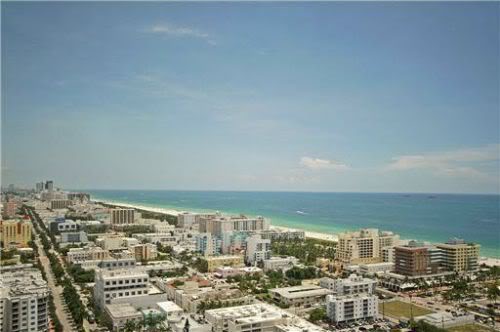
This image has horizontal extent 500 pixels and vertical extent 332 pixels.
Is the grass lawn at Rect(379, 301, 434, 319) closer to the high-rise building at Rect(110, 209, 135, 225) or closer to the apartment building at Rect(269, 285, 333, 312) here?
the apartment building at Rect(269, 285, 333, 312)

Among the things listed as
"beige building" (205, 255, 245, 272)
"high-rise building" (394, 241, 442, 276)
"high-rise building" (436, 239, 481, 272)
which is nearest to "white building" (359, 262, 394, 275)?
"high-rise building" (394, 241, 442, 276)

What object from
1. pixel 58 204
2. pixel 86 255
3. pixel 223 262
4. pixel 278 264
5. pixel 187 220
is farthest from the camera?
pixel 58 204

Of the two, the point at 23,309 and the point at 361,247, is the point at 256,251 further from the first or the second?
the point at 23,309

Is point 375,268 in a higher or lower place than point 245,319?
lower

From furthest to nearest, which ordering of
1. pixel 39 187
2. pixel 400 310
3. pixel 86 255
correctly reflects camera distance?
pixel 39 187, pixel 86 255, pixel 400 310

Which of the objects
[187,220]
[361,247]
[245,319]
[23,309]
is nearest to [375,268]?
[361,247]

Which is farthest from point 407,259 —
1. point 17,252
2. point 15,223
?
point 15,223
